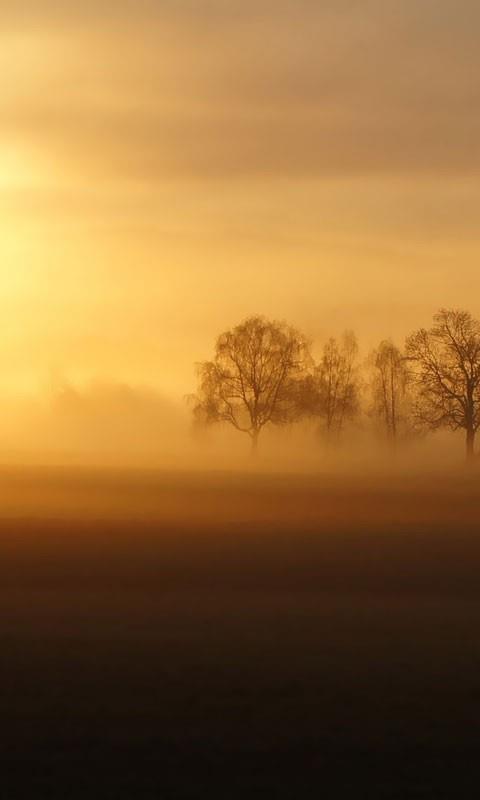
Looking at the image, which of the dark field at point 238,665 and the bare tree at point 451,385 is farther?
the bare tree at point 451,385

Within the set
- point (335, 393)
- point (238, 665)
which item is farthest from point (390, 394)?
point (238, 665)

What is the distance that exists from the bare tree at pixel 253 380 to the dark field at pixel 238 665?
157ft

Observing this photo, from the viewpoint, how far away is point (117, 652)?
15.3 meters

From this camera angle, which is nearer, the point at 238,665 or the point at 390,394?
the point at 238,665

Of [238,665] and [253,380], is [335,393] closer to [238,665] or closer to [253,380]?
[253,380]

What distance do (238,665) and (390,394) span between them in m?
72.0

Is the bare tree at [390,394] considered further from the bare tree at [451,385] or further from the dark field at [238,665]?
the dark field at [238,665]

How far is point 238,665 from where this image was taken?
48.0 feet

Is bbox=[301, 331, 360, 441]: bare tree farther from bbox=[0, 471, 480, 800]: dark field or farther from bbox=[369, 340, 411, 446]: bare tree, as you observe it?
bbox=[0, 471, 480, 800]: dark field

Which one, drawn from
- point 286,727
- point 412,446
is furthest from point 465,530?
point 412,446

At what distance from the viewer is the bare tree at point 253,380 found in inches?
3078

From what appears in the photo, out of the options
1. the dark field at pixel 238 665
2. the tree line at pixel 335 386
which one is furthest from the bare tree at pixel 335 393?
the dark field at pixel 238 665

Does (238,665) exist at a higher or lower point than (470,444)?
lower

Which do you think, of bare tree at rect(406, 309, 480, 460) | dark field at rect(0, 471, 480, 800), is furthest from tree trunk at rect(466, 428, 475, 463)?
dark field at rect(0, 471, 480, 800)
